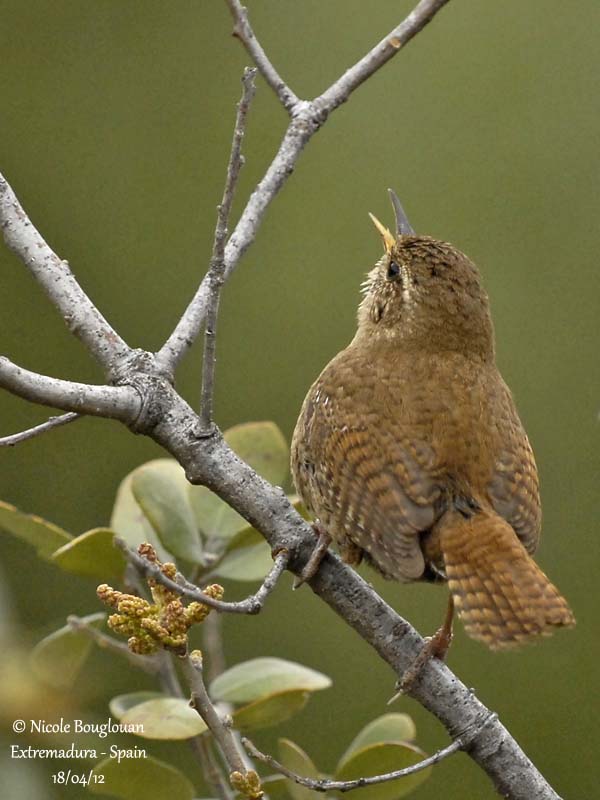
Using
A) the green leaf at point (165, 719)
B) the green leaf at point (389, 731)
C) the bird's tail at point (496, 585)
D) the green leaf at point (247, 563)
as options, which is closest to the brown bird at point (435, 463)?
the bird's tail at point (496, 585)

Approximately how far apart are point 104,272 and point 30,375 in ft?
14.9

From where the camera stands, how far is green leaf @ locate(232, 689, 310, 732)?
2605mm

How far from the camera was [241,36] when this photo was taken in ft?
9.35

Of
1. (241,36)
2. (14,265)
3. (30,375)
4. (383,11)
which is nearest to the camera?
(30,375)

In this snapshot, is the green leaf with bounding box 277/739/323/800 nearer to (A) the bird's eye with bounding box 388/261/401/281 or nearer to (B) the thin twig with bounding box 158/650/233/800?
(B) the thin twig with bounding box 158/650/233/800

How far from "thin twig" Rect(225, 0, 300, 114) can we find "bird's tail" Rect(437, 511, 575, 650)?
963 millimetres

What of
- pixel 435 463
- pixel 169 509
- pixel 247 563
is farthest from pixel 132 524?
pixel 435 463

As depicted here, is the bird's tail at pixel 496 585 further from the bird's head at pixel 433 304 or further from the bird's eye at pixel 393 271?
the bird's eye at pixel 393 271

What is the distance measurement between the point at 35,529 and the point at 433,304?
1053 mm

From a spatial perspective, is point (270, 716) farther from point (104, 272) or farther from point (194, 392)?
point (104, 272)

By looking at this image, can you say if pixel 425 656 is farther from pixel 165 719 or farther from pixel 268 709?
pixel 165 719

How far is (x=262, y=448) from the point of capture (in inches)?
116

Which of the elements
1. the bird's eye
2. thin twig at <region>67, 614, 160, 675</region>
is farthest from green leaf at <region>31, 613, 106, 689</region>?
the bird's eye

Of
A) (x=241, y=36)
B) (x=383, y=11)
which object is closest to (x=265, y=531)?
(x=241, y=36)
